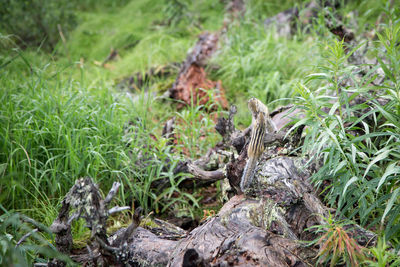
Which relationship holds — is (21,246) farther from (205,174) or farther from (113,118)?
(113,118)

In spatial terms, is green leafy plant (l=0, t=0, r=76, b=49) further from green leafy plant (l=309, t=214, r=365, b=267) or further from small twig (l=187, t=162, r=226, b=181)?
green leafy plant (l=309, t=214, r=365, b=267)

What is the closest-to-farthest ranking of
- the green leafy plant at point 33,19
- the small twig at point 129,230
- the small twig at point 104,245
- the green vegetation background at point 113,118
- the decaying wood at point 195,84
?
the small twig at point 104,245 → the small twig at point 129,230 → the green vegetation background at point 113,118 → the decaying wood at point 195,84 → the green leafy plant at point 33,19

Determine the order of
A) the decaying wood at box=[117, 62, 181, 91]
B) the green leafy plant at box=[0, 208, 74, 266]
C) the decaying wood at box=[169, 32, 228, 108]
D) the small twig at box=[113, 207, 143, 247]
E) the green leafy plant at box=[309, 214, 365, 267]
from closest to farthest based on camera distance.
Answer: the green leafy plant at box=[0, 208, 74, 266] < the green leafy plant at box=[309, 214, 365, 267] < the small twig at box=[113, 207, 143, 247] < the decaying wood at box=[169, 32, 228, 108] < the decaying wood at box=[117, 62, 181, 91]

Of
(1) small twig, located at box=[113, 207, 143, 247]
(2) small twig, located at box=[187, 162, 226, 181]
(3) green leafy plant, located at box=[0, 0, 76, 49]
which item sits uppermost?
(3) green leafy plant, located at box=[0, 0, 76, 49]

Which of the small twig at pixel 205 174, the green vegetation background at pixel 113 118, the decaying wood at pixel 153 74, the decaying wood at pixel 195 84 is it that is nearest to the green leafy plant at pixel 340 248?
the green vegetation background at pixel 113 118

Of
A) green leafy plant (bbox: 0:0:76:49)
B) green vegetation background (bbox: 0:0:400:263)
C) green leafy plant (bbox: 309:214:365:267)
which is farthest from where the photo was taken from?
green leafy plant (bbox: 0:0:76:49)

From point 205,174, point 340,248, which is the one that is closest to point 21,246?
point 205,174

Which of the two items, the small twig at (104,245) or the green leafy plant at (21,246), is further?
the small twig at (104,245)

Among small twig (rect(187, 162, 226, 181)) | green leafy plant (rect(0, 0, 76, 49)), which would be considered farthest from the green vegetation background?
small twig (rect(187, 162, 226, 181))

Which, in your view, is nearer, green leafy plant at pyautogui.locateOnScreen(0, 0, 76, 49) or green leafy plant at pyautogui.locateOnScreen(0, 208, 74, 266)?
green leafy plant at pyautogui.locateOnScreen(0, 208, 74, 266)

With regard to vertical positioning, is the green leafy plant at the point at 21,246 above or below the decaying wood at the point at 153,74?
above

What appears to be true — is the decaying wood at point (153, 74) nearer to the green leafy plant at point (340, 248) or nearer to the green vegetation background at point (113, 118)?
the green vegetation background at point (113, 118)

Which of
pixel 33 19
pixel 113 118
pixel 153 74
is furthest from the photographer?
pixel 33 19

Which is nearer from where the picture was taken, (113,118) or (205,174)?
(205,174)
